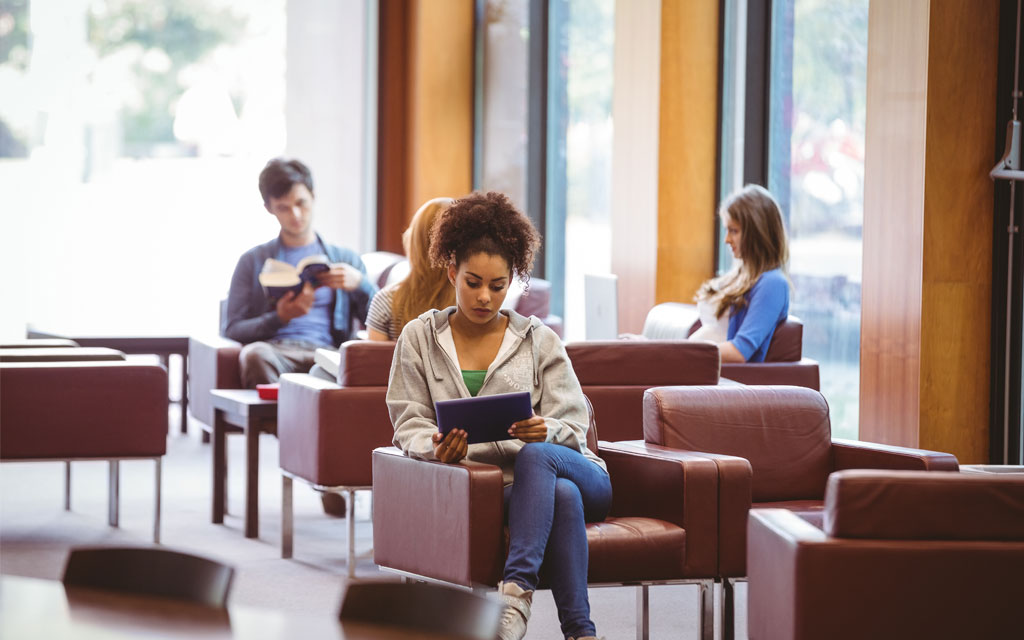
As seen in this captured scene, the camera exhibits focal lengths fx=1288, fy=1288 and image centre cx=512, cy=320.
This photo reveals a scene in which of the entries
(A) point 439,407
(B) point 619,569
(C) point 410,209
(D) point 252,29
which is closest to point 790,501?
(B) point 619,569

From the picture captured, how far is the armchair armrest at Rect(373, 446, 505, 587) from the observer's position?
3.37 m

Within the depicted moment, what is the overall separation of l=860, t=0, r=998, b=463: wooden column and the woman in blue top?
0.53 metres

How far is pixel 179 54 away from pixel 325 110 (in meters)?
1.20

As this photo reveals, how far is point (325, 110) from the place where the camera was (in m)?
10.4

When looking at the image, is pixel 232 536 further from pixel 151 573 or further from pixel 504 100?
pixel 504 100

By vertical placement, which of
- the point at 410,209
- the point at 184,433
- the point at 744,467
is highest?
the point at 410,209

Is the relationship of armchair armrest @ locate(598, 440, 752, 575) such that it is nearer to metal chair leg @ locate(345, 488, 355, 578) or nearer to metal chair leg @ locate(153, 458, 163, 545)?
metal chair leg @ locate(345, 488, 355, 578)

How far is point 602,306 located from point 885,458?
6.21 feet

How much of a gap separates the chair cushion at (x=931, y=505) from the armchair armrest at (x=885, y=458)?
3.36 feet

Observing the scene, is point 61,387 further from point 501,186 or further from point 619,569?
point 501,186

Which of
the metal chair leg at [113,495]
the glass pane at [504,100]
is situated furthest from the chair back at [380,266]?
the metal chair leg at [113,495]

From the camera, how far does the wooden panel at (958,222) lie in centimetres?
491

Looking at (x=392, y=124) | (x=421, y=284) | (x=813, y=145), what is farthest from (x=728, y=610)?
(x=392, y=124)

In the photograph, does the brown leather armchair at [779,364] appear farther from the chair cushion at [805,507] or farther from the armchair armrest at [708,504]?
the armchair armrest at [708,504]
